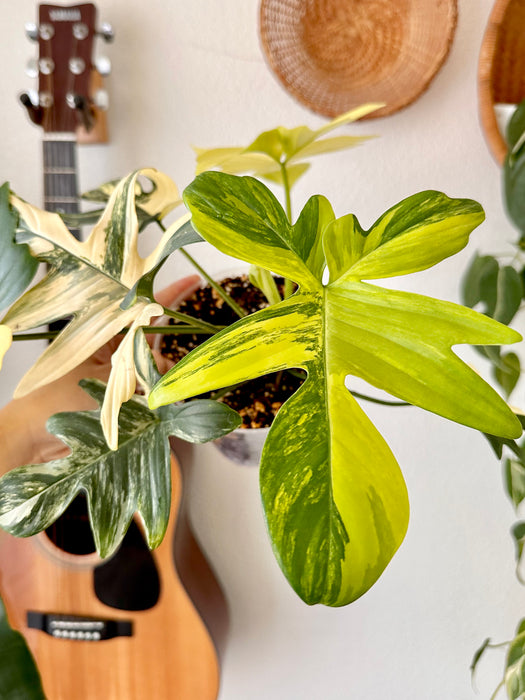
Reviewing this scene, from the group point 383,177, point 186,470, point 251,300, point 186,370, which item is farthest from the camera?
point 383,177

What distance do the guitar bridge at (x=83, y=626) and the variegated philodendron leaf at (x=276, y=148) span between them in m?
0.70

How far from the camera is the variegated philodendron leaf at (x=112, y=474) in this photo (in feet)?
1.46

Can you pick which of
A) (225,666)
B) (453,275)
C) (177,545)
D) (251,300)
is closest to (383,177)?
(453,275)

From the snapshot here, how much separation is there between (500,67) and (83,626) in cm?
114

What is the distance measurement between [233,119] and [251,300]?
1.50 ft

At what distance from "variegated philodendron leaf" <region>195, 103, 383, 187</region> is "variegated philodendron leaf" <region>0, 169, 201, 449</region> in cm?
11

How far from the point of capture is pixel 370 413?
1051 millimetres

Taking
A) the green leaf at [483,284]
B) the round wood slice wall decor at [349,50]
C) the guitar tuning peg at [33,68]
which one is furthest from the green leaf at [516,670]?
the guitar tuning peg at [33,68]

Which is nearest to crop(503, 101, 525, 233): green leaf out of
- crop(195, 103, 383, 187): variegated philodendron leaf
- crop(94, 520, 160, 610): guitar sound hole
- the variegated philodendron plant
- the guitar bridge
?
crop(195, 103, 383, 187): variegated philodendron leaf

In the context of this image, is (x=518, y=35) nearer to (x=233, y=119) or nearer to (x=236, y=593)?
(x=233, y=119)

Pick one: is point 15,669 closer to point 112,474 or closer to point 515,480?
point 112,474

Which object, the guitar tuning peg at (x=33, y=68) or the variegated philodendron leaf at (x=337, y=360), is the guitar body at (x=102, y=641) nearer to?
the variegated philodendron leaf at (x=337, y=360)

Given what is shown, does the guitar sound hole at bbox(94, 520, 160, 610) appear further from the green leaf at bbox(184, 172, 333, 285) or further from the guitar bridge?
the green leaf at bbox(184, 172, 333, 285)

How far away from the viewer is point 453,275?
3.41ft
